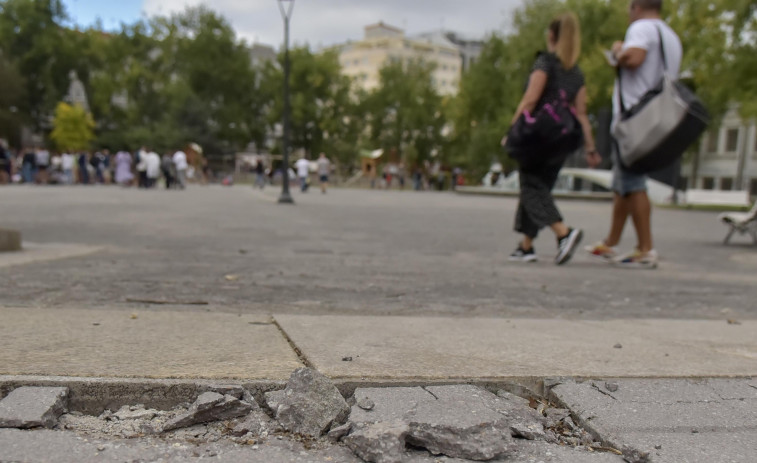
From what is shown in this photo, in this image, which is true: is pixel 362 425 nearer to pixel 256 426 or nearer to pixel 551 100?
pixel 256 426

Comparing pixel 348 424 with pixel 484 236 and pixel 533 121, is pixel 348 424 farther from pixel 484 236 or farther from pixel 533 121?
pixel 484 236

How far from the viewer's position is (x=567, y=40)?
534 centimetres

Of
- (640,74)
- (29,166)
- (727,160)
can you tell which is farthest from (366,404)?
(727,160)

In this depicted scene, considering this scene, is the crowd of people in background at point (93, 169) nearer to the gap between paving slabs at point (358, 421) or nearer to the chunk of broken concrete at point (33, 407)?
the chunk of broken concrete at point (33, 407)

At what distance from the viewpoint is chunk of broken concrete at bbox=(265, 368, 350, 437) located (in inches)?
66.9

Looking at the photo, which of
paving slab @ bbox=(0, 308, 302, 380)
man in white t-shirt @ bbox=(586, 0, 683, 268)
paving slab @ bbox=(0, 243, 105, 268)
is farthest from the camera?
man in white t-shirt @ bbox=(586, 0, 683, 268)

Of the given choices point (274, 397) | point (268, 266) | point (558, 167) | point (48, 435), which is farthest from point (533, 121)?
point (48, 435)

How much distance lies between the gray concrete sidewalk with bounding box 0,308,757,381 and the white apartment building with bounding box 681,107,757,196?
51091 mm

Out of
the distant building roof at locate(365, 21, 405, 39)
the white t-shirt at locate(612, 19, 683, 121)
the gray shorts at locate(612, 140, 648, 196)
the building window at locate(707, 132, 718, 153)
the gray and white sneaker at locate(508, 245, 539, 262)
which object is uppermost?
the distant building roof at locate(365, 21, 405, 39)

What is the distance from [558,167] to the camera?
17.9ft

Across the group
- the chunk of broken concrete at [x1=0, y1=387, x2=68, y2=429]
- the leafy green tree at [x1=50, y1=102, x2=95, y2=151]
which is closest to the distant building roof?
the leafy green tree at [x1=50, y1=102, x2=95, y2=151]

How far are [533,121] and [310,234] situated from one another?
3.76 metres

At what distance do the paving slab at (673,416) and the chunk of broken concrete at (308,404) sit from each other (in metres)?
0.69

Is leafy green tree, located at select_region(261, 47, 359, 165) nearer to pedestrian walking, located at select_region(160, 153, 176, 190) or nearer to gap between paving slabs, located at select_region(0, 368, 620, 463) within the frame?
pedestrian walking, located at select_region(160, 153, 176, 190)
